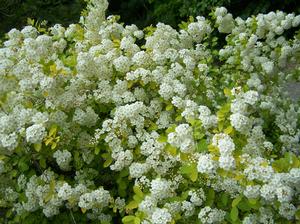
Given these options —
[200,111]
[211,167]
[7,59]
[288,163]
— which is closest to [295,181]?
[288,163]

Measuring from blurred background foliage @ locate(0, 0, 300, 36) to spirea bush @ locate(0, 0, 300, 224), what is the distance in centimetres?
417

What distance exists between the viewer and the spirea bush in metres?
2.63

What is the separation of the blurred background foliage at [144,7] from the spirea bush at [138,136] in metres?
4.17

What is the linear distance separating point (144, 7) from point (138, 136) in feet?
22.6

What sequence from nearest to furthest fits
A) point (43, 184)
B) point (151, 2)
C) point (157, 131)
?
1. point (43, 184)
2. point (157, 131)
3. point (151, 2)

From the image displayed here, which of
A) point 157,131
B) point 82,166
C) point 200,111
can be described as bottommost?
point 82,166

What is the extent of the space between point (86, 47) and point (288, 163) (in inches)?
79.1

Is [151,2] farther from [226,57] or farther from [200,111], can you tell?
[200,111]

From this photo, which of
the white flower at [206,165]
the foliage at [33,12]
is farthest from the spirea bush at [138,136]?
the foliage at [33,12]

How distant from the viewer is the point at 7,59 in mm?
3334

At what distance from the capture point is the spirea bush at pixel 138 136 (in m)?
2.63

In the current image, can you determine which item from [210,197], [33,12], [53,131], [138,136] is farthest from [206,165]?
[33,12]

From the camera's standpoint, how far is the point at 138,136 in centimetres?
310

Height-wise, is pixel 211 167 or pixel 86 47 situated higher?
pixel 86 47
